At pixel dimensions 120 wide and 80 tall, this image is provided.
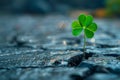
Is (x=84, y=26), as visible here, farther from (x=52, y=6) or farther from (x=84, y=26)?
(x=52, y=6)

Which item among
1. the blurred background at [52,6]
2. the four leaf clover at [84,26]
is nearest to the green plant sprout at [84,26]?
the four leaf clover at [84,26]

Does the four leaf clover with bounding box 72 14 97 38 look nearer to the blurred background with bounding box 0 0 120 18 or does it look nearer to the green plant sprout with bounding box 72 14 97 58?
the green plant sprout with bounding box 72 14 97 58

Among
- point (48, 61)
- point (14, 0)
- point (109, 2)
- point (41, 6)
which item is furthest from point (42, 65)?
point (14, 0)

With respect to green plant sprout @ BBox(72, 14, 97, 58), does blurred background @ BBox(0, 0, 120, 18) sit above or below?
above

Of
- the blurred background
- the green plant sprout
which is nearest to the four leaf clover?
the green plant sprout

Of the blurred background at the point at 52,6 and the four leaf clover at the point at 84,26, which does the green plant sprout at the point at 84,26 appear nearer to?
the four leaf clover at the point at 84,26

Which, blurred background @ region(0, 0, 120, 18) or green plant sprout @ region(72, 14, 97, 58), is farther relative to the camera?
blurred background @ region(0, 0, 120, 18)

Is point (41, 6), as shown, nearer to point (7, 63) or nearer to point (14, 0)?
point (14, 0)

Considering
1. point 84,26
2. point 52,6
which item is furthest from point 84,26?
point 52,6
